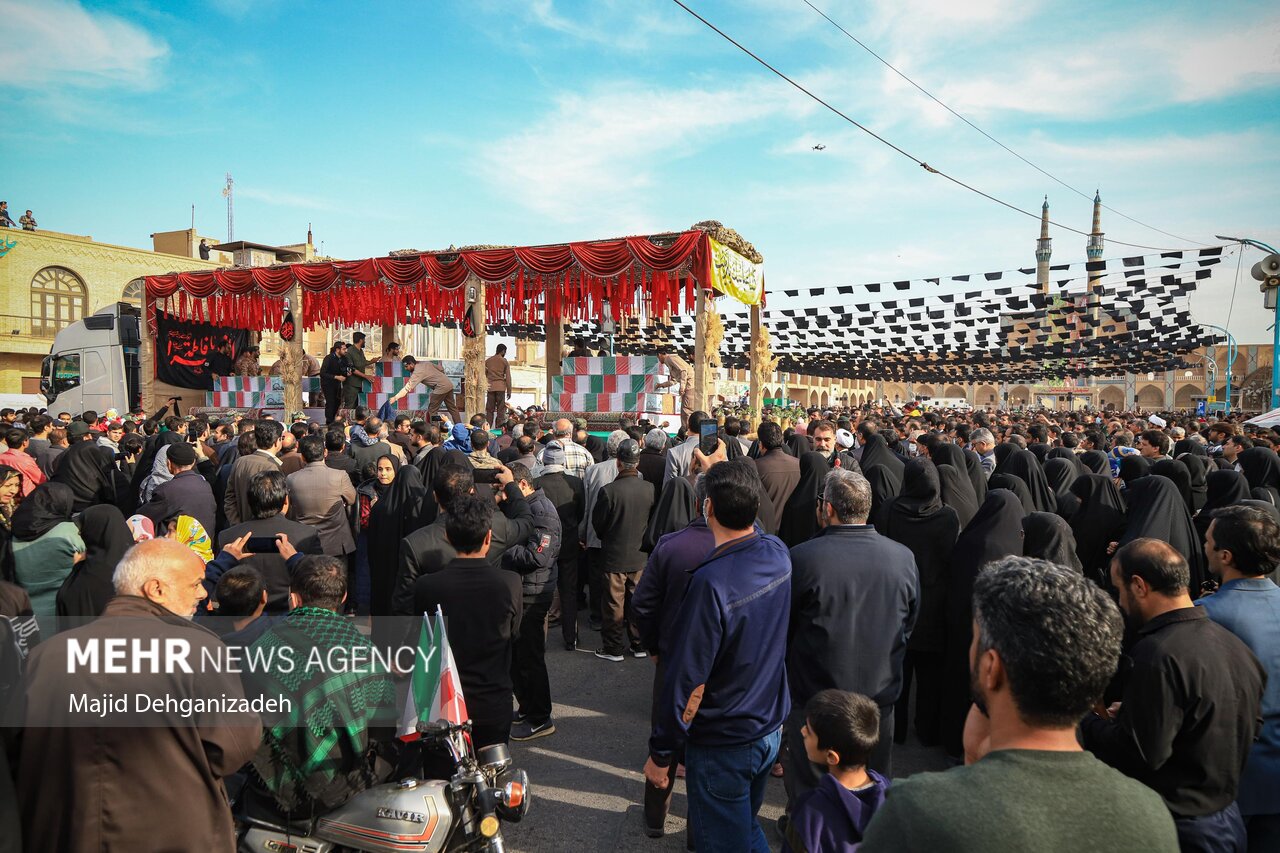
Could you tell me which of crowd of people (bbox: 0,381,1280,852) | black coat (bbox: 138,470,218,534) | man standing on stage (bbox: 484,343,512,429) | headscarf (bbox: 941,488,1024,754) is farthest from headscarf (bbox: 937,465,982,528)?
man standing on stage (bbox: 484,343,512,429)

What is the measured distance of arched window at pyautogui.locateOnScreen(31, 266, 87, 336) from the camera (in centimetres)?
2894

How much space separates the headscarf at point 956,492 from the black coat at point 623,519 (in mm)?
2376

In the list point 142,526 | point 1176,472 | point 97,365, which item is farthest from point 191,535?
point 97,365

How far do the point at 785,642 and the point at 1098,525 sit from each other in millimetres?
3669

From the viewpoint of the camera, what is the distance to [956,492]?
5.64 m

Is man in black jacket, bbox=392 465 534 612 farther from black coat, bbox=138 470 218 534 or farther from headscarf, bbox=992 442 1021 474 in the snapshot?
headscarf, bbox=992 442 1021 474

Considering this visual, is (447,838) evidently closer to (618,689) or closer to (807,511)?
(618,689)

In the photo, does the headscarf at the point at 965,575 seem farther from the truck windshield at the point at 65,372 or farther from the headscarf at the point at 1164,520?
the truck windshield at the point at 65,372

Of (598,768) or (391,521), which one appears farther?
(391,521)

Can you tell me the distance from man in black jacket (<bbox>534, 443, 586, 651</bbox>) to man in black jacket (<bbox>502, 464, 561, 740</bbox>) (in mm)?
1489

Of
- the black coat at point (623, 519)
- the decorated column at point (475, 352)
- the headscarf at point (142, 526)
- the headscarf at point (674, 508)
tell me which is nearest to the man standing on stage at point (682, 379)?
the decorated column at point (475, 352)

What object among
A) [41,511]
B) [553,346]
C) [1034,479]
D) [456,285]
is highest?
[456,285]

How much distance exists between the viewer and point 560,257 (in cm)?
1150

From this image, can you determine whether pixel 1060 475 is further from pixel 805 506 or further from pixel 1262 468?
pixel 805 506
